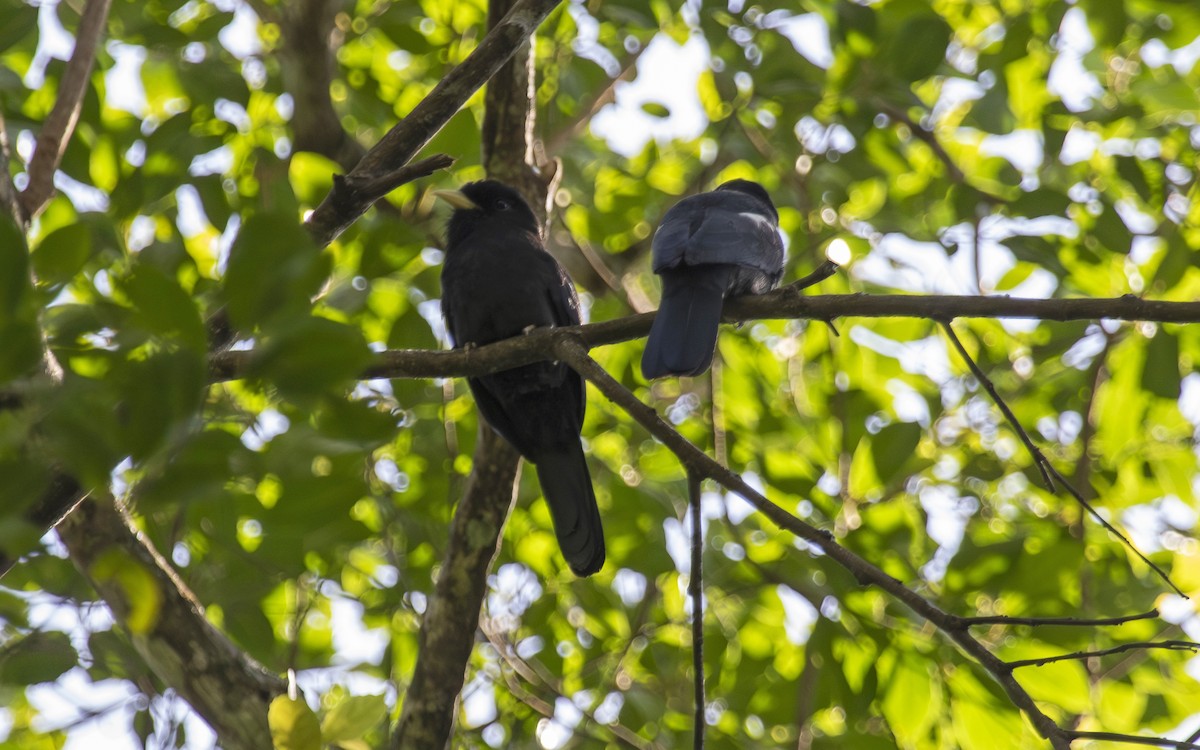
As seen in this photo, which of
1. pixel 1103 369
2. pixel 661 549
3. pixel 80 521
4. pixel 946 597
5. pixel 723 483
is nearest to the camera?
pixel 723 483

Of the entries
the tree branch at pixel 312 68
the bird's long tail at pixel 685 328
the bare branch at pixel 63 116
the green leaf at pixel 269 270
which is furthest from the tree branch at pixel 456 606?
the green leaf at pixel 269 270

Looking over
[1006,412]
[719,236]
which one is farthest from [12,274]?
[719,236]

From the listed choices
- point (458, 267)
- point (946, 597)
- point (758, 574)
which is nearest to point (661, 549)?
point (758, 574)

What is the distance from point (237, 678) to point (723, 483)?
1.44 metres

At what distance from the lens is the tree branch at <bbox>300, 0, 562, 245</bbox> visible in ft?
8.76

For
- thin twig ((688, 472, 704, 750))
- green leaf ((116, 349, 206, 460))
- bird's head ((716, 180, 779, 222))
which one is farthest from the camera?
bird's head ((716, 180, 779, 222))

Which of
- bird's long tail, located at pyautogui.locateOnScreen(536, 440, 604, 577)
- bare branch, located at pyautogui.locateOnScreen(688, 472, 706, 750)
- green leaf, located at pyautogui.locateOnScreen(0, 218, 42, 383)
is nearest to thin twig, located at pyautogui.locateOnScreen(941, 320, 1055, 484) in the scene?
bare branch, located at pyautogui.locateOnScreen(688, 472, 706, 750)

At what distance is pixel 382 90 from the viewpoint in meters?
5.27

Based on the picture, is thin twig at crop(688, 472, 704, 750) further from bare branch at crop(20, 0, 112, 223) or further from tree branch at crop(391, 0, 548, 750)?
bare branch at crop(20, 0, 112, 223)

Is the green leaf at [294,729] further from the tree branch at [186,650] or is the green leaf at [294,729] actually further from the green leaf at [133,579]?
the tree branch at [186,650]

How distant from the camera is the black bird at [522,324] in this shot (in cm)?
370

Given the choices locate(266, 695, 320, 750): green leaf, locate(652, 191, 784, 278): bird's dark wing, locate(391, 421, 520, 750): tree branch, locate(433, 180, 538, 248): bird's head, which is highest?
locate(266, 695, 320, 750): green leaf

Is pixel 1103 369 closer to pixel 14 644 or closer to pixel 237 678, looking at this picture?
pixel 237 678

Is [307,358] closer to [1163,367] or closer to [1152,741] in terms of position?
[1152,741]
